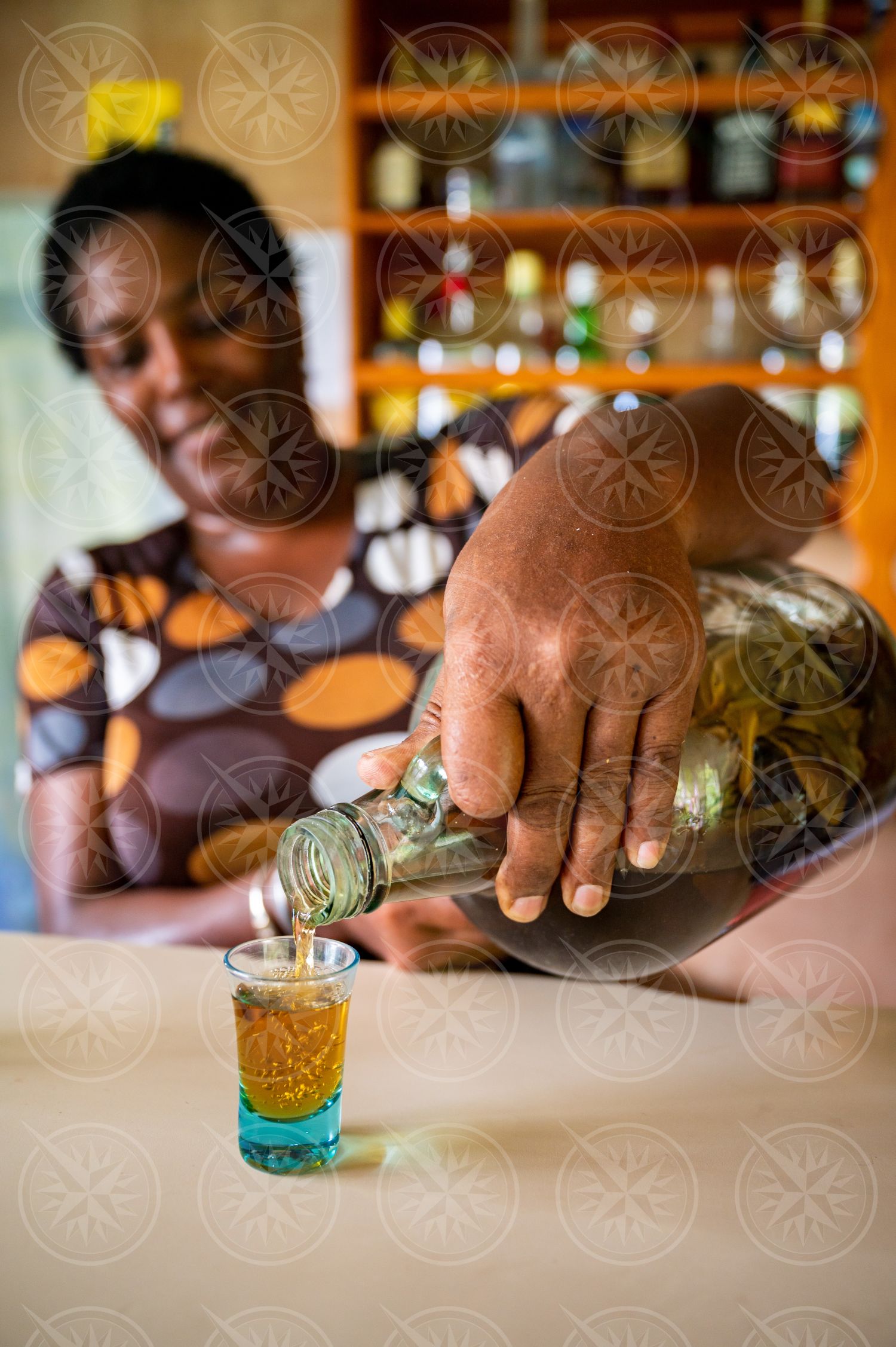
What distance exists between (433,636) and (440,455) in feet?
0.69

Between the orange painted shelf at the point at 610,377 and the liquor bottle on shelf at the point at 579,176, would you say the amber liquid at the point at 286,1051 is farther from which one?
the liquor bottle on shelf at the point at 579,176

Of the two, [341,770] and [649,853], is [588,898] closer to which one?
[649,853]

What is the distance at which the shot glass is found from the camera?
0.44 meters

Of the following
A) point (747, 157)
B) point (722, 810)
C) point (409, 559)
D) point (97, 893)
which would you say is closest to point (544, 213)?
point (747, 157)

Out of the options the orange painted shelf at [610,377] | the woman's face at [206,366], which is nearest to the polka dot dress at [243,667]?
the woman's face at [206,366]

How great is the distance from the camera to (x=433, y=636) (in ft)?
3.68

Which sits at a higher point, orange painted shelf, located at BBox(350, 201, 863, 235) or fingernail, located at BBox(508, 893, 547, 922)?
orange painted shelf, located at BBox(350, 201, 863, 235)

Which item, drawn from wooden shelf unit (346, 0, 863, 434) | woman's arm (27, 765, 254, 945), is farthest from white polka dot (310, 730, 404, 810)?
wooden shelf unit (346, 0, 863, 434)

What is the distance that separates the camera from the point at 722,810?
48 centimetres

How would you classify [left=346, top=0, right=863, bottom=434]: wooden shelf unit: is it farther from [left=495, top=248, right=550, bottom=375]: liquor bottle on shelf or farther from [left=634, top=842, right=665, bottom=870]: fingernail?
[left=634, top=842, right=665, bottom=870]: fingernail

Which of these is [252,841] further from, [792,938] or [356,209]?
[356,209]

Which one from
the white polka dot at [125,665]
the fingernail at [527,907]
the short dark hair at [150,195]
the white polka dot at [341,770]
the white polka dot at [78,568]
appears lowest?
the white polka dot at [341,770]

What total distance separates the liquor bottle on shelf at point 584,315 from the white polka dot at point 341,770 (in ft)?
3.71

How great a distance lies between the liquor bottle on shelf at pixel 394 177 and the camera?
1.97 m
